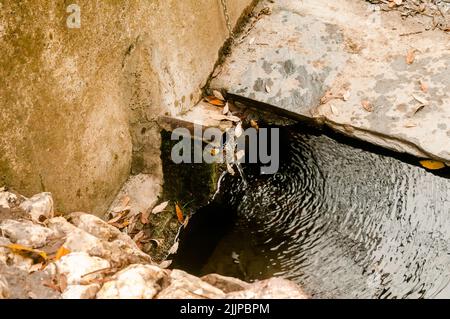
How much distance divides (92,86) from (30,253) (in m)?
1.25

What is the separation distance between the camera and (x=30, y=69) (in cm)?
308

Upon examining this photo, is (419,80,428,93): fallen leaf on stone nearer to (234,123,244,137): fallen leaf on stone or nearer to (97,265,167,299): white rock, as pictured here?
(234,123,244,137): fallen leaf on stone

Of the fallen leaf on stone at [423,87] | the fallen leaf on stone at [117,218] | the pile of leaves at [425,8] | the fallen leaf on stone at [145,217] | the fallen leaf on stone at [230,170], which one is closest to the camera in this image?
the fallen leaf on stone at [117,218]

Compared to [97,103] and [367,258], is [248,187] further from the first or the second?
[97,103]

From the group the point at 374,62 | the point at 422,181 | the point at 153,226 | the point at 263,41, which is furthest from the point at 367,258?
the point at 263,41

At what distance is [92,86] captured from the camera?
364cm

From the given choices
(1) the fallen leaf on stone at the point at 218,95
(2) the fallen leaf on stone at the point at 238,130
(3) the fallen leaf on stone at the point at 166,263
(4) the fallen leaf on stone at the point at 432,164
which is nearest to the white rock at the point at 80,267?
(3) the fallen leaf on stone at the point at 166,263

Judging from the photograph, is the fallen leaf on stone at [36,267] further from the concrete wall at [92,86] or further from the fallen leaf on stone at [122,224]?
the fallen leaf on stone at [122,224]

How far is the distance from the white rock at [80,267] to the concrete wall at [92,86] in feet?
2.23

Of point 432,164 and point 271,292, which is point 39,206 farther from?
point 432,164

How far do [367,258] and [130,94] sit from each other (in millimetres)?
2026

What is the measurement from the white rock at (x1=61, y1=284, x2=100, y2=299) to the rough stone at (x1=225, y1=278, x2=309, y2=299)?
0.62 meters

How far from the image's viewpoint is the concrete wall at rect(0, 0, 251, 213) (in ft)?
10.00

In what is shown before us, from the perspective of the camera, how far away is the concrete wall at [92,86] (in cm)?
305
